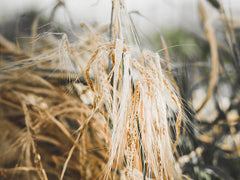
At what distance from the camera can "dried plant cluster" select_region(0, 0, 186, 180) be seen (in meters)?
0.51

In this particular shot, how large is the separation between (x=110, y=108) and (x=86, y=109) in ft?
0.48

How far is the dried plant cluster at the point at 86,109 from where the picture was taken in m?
0.51

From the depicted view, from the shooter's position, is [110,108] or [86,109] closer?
[110,108]

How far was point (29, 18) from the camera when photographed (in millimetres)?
718

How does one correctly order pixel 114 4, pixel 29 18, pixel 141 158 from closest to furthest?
pixel 141 158 < pixel 114 4 < pixel 29 18

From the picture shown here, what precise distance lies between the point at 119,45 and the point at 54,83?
0.34 metres

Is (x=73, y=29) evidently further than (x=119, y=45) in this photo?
Yes

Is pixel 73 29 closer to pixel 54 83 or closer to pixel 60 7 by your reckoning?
pixel 60 7

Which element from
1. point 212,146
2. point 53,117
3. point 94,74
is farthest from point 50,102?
point 212,146

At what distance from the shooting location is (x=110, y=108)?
0.58m

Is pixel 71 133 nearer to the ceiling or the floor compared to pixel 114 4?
nearer to the floor

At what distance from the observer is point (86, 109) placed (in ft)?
2.29

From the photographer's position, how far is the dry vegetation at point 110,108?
0.51 meters

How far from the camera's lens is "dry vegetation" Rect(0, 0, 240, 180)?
1.68 ft
